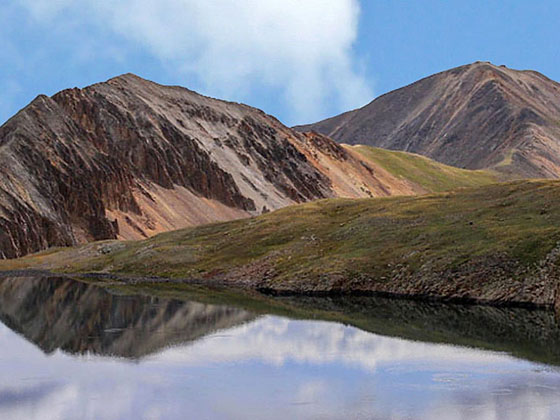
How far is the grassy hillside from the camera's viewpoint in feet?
216

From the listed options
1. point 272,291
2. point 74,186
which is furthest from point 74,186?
point 272,291

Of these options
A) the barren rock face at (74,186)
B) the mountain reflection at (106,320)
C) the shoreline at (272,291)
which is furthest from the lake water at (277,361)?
the barren rock face at (74,186)

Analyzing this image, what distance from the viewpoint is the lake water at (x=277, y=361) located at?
2919cm

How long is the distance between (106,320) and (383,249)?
106 ft

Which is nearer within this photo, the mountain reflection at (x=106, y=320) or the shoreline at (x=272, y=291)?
the mountain reflection at (x=106, y=320)

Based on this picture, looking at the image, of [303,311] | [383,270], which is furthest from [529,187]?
[303,311]

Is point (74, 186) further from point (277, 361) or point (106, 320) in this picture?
point (277, 361)

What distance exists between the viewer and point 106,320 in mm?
56469

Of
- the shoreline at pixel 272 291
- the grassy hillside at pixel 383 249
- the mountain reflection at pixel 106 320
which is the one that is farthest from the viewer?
the grassy hillside at pixel 383 249

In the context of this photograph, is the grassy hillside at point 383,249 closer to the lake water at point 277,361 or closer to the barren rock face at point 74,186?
the lake water at point 277,361

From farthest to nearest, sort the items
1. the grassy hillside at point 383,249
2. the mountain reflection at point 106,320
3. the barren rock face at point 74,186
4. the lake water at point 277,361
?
the barren rock face at point 74,186 < the grassy hillside at point 383,249 < the mountain reflection at point 106,320 < the lake water at point 277,361

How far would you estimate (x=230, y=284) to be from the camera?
87.3 metres

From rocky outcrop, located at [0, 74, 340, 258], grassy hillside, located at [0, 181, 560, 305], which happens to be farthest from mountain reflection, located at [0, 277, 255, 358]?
rocky outcrop, located at [0, 74, 340, 258]

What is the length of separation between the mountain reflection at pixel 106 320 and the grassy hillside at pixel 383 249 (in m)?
16.5
